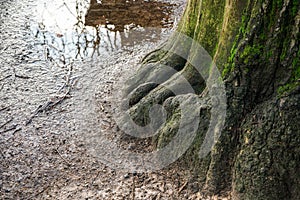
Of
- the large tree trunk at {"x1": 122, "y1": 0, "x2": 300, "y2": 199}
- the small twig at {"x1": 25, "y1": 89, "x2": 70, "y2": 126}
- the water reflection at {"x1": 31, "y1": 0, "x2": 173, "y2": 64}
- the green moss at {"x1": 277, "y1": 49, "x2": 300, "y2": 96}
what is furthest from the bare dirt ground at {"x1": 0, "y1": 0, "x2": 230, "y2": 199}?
the green moss at {"x1": 277, "y1": 49, "x2": 300, "y2": 96}

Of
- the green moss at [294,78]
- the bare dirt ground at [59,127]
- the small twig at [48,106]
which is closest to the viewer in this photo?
the green moss at [294,78]

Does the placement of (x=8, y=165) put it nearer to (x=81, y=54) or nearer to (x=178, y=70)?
(x=178, y=70)

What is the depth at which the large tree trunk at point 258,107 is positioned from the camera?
2417 mm

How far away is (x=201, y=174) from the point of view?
2.96 m

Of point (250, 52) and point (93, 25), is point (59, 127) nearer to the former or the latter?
point (250, 52)

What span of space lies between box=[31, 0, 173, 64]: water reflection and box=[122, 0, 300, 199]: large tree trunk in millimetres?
2826

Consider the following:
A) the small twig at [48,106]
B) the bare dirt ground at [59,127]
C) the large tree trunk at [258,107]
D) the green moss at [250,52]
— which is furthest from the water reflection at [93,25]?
the green moss at [250,52]

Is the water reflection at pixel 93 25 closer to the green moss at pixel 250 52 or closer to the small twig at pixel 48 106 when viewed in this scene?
the small twig at pixel 48 106

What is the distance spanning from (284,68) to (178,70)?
1.52 meters

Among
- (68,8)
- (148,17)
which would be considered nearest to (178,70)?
(148,17)

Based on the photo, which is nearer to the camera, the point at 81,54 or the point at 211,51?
the point at 211,51

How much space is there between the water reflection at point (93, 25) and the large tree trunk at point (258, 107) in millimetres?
2826

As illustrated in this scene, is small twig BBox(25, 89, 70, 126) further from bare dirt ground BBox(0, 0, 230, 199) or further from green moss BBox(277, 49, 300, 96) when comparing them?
green moss BBox(277, 49, 300, 96)

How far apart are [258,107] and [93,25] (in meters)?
3.96
